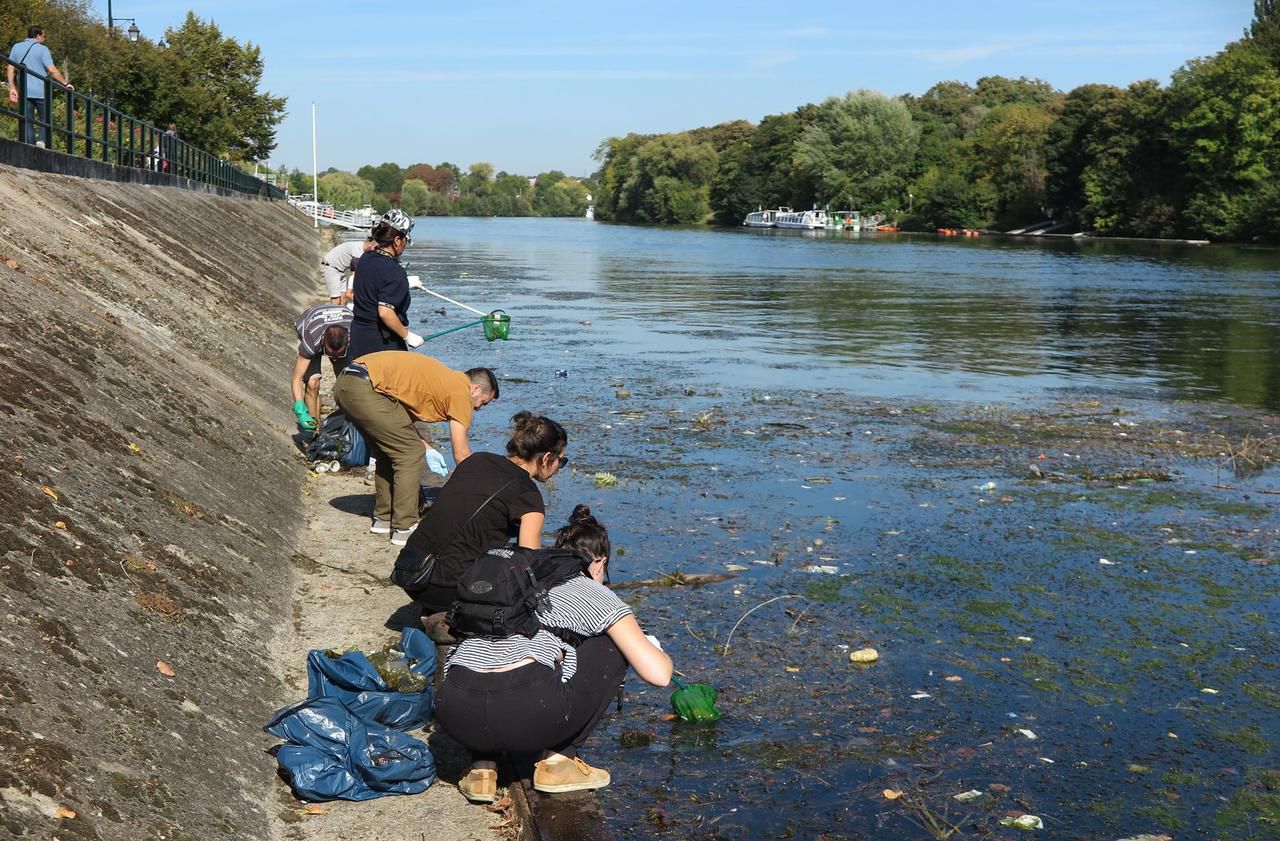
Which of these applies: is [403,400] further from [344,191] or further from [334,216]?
[344,191]

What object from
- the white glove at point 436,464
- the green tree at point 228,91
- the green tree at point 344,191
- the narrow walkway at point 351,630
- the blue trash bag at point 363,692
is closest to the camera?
the narrow walkway at point 351,630

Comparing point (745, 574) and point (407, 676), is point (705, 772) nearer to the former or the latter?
point (407, 676)

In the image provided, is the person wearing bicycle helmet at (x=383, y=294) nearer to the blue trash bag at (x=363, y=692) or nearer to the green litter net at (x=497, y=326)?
the blue trash bag at (x=363, y=692)

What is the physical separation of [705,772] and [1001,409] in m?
10.9

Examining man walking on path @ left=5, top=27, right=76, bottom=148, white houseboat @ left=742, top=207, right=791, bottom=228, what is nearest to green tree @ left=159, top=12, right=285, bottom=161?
man walking on path @ left=5, top=27, right=76, bottom=148

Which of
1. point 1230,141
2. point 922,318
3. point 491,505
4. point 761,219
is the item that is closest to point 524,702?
point 491,505

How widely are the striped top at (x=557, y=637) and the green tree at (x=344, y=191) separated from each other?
141m

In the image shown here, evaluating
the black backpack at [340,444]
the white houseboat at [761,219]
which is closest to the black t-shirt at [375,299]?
the black backpack at [340,444]

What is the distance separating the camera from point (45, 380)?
693 centimetres

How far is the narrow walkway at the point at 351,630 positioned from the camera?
4941mm

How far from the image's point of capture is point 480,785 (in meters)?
5.12

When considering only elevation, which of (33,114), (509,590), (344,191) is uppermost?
(344,191)

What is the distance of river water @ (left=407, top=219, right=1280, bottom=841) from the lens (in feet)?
18.9

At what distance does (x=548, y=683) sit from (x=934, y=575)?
4.39m
